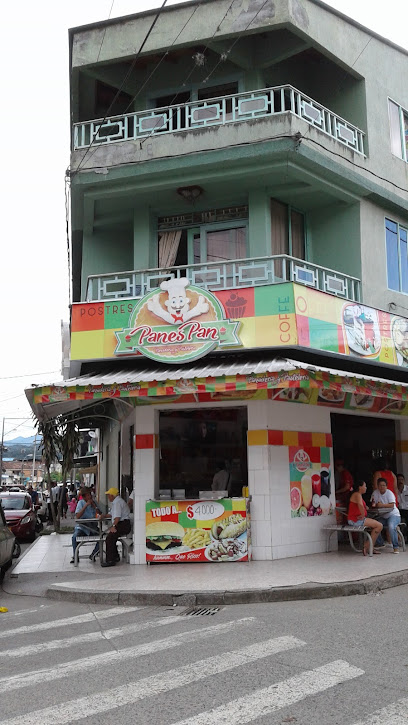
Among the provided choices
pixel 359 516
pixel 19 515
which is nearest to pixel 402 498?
pixel 359 516

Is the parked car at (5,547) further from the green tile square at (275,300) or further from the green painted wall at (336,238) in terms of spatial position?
the green painted wall at (336,238)

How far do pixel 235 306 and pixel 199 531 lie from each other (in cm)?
439

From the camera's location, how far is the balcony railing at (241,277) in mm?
13359

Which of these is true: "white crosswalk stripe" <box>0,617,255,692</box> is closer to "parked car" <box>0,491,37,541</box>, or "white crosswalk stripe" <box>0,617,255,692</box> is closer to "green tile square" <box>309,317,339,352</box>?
"green tile square" <box>309,317,339,352</box>

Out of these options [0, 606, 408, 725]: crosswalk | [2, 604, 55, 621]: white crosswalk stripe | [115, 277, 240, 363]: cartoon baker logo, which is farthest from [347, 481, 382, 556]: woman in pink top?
[2, 604, 55, 621]: white crosswalk stripe

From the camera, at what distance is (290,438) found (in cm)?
1303

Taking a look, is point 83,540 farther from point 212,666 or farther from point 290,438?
point 212,666

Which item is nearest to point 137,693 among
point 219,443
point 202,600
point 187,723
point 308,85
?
point 187,723

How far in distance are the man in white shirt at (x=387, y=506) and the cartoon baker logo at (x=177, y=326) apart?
4291 mm

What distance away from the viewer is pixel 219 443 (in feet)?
52.1

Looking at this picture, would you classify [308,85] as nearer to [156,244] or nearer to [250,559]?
[156,244]

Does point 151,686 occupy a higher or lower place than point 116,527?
lower

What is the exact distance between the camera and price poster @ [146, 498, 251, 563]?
12.1 m

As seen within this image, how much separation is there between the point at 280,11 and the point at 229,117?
7.76 ft
